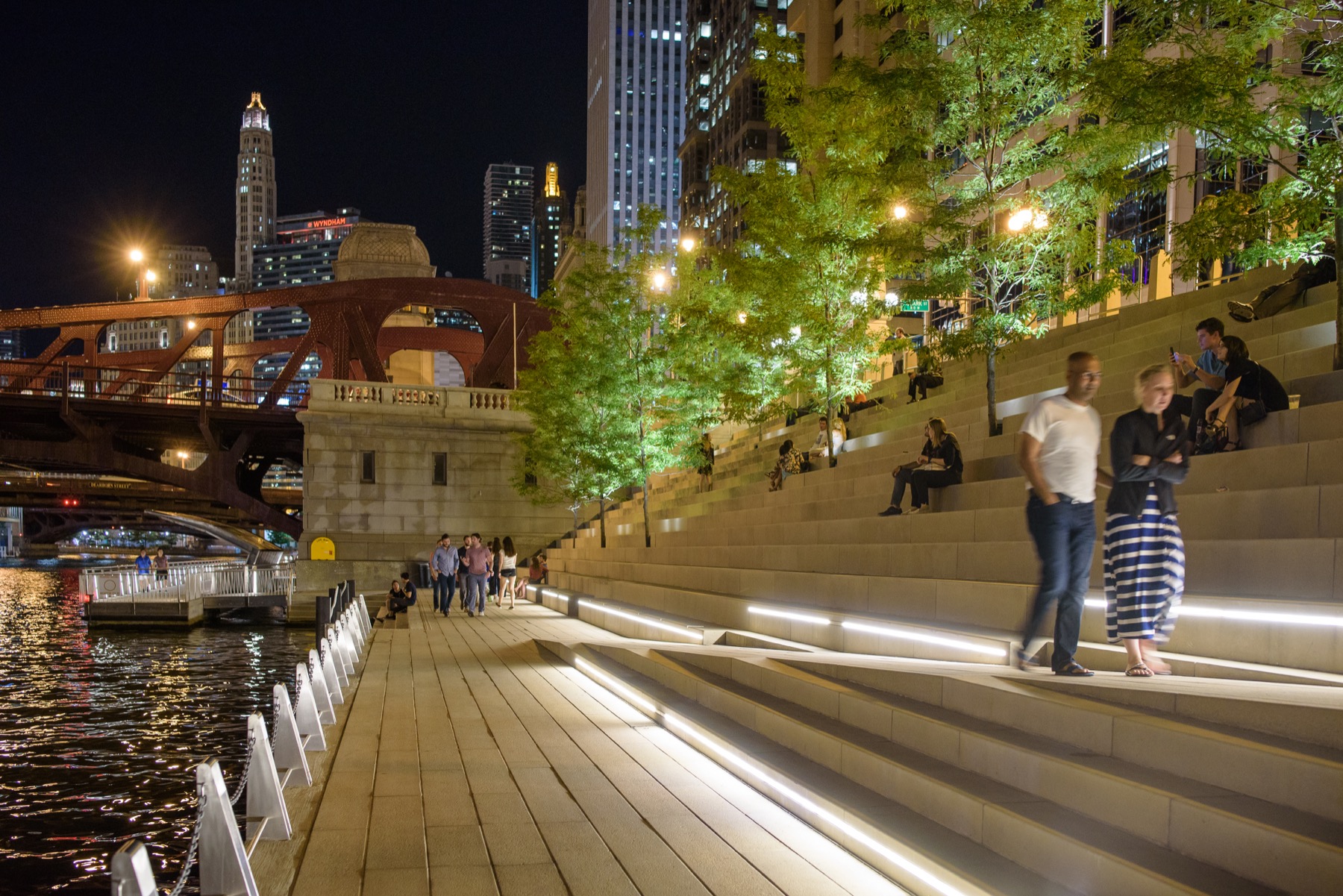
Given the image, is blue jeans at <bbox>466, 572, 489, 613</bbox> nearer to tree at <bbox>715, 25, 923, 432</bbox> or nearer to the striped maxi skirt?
tree at <bbox>715, 25, 923, 432</bbox>

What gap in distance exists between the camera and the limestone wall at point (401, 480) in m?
37.6

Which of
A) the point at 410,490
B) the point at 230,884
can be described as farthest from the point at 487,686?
the point at 410,490

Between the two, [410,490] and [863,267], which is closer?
[863,267]

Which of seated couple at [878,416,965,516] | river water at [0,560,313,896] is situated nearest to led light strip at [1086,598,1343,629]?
seated couple at [878,416,965,516]

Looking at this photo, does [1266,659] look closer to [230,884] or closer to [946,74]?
[230,884]

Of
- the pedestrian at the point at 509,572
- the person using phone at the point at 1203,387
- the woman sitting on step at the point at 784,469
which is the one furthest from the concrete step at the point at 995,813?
the pedestrian at the point at 509,572

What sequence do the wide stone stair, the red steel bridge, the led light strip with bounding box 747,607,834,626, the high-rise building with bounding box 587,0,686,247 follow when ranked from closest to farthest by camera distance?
the wide stone stair, the led light strip with bounding box 747,607,834,626, the red steel bridge, the high-rise building with bounding box 587,0,686,247

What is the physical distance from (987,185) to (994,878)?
12742 mm

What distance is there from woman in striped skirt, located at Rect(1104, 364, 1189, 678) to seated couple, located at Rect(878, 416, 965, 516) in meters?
5.89

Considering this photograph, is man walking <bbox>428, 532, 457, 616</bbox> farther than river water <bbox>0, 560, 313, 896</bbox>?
Yes

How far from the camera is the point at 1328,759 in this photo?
385cm

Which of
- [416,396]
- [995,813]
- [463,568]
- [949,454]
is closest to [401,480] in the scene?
[416,396]

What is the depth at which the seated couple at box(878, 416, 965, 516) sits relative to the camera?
12.2m

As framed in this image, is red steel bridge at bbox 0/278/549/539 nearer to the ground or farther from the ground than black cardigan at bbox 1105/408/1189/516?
farther from the ground
